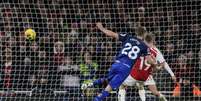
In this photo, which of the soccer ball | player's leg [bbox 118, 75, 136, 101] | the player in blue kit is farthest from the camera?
the soccer ball

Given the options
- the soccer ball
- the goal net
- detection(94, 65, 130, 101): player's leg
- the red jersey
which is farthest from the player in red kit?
the soccer ball

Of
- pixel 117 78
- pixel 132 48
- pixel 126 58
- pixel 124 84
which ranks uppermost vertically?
pixel 132 48

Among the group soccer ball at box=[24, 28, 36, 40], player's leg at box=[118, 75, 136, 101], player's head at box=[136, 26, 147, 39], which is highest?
player's head at box=[136, 26, 147, 39]

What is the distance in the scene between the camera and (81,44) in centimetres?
1298

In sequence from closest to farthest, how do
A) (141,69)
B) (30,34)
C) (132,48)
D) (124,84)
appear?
(132,48) < (141,69) < (124,84) < (30,34)

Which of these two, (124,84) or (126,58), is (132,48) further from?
(124,84)

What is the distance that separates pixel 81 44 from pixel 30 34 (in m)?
1.10

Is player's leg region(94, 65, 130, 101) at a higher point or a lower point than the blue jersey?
lower

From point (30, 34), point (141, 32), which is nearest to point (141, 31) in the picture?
point (141, 32)

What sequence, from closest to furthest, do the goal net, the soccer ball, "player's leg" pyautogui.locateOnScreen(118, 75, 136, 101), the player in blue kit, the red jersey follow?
the player in blue kit → the red jersey → "player's leg" pyautogui.locateOnScreen(118, 75, 136, 101) → the goal net → the soccer ball

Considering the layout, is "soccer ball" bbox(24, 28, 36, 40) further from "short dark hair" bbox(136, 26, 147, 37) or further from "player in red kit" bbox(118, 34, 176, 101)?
"short dark hair" bbox(136, 26, 147, 37)

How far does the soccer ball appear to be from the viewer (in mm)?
12864

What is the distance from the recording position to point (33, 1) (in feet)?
43.7

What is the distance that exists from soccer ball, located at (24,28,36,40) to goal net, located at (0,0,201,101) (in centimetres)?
11
